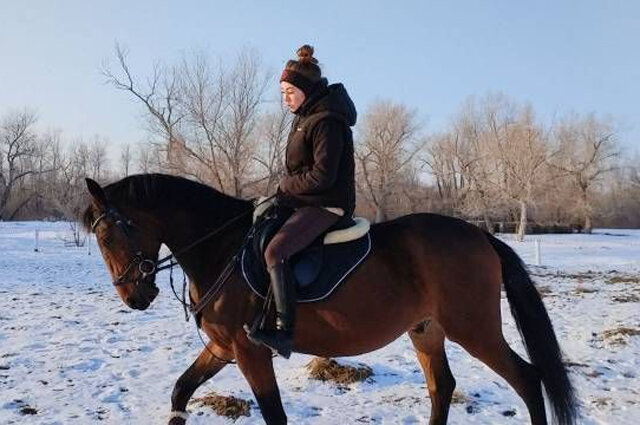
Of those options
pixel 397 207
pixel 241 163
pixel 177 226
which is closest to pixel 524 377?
pixel 177 226

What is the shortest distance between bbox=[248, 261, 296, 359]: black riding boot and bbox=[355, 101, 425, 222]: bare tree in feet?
134

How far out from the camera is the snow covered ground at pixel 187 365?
4.76 meters

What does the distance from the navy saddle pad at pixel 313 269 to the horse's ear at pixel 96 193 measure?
102 cm

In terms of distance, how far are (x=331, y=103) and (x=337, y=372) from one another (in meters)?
3.27

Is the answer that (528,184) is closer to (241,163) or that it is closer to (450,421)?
(241,163)

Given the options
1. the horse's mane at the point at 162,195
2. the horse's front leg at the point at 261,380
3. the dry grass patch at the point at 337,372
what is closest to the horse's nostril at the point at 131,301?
the horse's mane at the point at 162,195

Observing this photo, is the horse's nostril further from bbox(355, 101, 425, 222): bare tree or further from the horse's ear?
bbox(355, 101, 425, 222): bare tree

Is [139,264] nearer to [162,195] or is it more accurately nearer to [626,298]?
[162,195]

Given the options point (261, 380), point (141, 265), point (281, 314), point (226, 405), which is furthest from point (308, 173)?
point (226, 405)

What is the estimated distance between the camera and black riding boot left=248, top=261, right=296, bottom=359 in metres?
3.47

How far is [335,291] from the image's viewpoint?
3637mm

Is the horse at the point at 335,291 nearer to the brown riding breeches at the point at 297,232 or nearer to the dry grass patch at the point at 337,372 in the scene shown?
the brown riding breeches at the point at 297,232

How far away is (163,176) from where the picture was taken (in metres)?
3.84

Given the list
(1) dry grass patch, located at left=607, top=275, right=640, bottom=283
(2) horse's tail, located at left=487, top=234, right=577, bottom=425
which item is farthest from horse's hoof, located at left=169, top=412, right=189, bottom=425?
(1) dry grass patch, located at left=607, top=275, right=640, bottom=283
